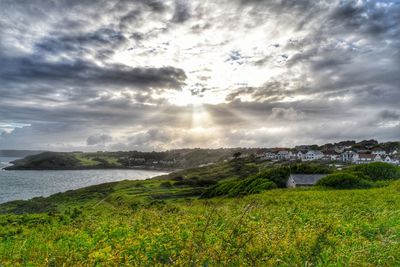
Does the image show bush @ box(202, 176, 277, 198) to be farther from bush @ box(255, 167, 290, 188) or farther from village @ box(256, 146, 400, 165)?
village @ box(256, 146, 400, 165)

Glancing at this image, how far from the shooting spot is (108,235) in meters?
8.88

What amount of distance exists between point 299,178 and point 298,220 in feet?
151

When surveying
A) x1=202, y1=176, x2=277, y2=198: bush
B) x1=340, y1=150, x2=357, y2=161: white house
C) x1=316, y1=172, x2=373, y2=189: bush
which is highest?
x1=340, y1=150, x2=357, y2=161: white house

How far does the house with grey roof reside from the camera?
5241 cm

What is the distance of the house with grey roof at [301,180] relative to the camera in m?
52.4

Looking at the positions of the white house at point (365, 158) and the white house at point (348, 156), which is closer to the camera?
the white house at point (365, 158)

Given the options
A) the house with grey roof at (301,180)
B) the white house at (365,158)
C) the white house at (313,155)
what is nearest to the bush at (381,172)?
the house with grey roof at (301,180)

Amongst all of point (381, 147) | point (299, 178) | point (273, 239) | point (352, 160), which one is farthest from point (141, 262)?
point (381, 147)

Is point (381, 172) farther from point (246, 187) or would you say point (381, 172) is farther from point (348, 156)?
point (348, 156)

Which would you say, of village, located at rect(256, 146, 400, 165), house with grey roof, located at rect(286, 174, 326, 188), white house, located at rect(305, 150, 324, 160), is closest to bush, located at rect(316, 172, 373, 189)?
house with grey roof, located at rect(286, 174, 326, 188)

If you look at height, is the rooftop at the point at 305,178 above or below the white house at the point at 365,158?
below

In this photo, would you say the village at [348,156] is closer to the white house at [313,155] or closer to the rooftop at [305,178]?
the white house at [313,155]

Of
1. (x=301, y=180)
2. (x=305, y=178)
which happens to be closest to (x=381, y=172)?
(x=301, y=180)

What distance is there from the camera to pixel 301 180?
53.8m
